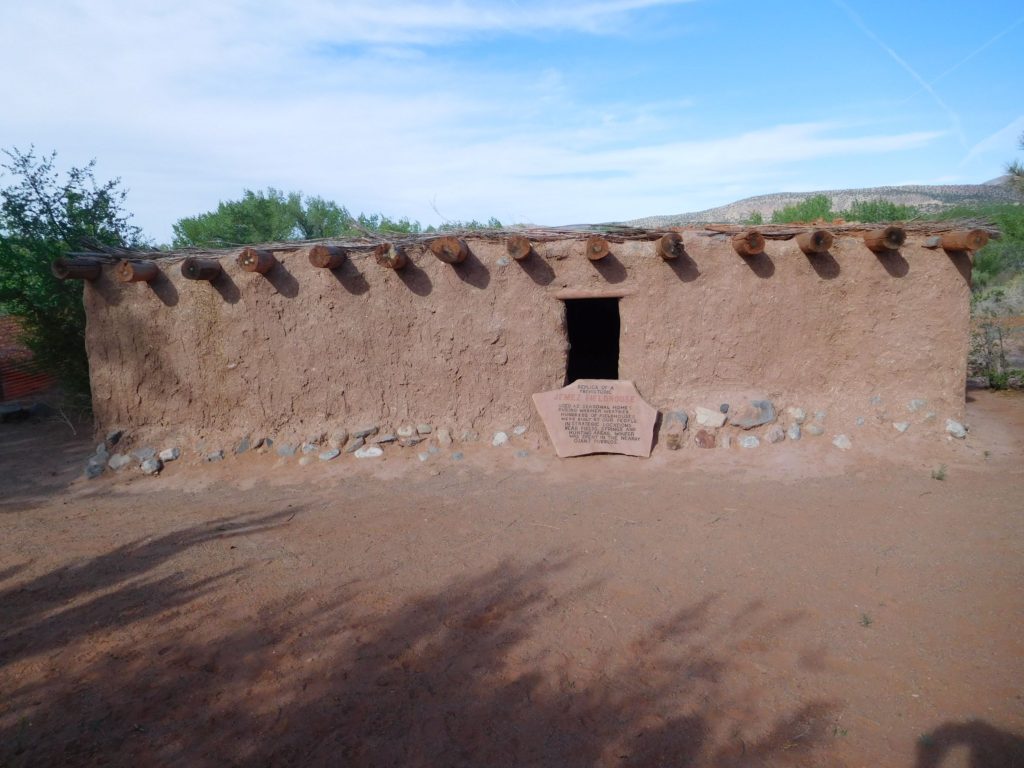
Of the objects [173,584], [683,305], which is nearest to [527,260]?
[683,305]

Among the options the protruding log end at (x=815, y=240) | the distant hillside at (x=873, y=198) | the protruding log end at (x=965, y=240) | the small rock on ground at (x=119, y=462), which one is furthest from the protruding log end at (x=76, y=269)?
the distant hillside at (x=873, y=198)

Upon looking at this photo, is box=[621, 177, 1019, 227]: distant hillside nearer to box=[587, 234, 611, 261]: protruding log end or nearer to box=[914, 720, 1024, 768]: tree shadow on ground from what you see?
box=[587, 234, 611, 261]: protruding log end

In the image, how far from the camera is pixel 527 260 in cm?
693

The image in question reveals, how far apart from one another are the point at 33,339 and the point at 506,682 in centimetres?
928

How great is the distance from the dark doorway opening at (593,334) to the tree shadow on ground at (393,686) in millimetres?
6999

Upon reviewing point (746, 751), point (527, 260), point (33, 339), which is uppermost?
point (527, 260)

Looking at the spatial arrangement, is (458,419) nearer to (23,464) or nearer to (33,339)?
(23,464)

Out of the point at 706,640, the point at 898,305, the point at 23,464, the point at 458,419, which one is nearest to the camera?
the point at 706,640

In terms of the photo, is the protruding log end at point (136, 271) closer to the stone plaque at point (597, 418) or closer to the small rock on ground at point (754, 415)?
the stone plaque at point (597, 418)

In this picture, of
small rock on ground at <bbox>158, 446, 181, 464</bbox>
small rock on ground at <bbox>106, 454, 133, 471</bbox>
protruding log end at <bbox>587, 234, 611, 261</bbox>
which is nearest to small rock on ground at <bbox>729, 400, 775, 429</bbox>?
protruding log end at <bbox>587, 234, 611, 261</bbox>

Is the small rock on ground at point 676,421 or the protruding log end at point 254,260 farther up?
the protruding log end at point 254,260

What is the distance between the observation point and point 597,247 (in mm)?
6598

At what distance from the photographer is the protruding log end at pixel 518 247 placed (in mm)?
6629

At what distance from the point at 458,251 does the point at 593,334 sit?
508 centimetres
